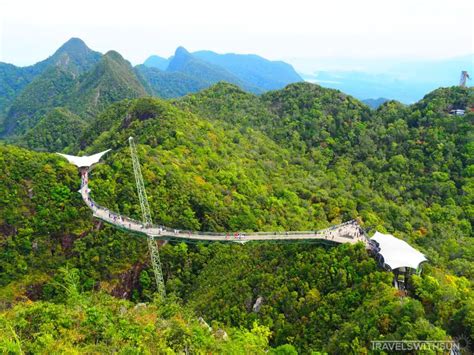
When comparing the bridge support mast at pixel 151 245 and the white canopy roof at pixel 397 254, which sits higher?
the white canopy roof at pixel 397 254

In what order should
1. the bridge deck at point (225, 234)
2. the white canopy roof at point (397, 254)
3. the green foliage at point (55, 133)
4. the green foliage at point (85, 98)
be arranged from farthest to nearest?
1. the green foliage at point (85, 98)
2. the green foliage at point (55, 133)
3. the bridge deck at point (225, 234)
4. the white canopy roof at point (397, 254)

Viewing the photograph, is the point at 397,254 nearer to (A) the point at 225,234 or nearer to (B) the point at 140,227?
(A) the point at 225,234

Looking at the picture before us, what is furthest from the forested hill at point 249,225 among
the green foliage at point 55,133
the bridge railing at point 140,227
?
the green foliage at point 55,133

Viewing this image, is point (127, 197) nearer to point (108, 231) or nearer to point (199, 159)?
point (108, 231)

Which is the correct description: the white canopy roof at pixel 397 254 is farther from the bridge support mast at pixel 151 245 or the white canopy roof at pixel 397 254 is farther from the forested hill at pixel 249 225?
the bridge support mast at pixel 151 245

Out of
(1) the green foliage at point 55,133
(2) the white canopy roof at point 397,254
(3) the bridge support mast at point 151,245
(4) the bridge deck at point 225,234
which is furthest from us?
(1) the green foliage at point 55,133

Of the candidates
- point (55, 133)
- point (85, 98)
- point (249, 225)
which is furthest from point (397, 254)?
point (85, 98)

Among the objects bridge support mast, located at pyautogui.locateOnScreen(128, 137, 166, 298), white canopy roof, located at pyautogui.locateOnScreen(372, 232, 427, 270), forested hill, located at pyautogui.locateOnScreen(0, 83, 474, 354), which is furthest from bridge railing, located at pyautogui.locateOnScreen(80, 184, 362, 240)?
white canopy roof, located at pyautogui.locateOnScreen(372, 232, 427, 270)
